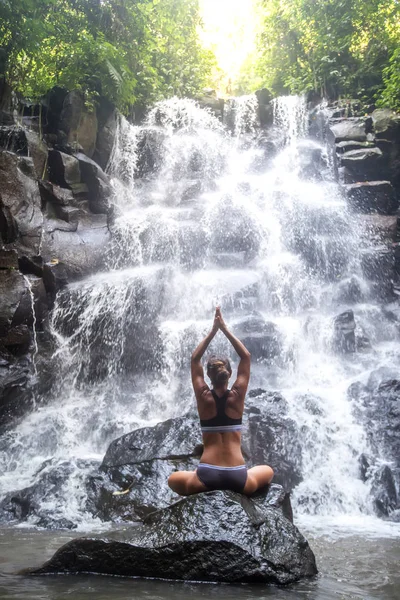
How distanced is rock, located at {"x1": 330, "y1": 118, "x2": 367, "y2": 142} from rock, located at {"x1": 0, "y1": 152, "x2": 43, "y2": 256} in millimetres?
9949

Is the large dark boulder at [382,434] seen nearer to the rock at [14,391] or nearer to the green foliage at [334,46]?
the rock at [14,391]

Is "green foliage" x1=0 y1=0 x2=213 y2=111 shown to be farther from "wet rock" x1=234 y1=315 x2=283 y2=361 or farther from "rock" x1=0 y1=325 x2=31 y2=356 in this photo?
"wet rock" x1=234 y1=315 x2=283 y2=361

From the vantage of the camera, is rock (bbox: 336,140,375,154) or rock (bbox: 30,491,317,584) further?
rock (bbox: 336,140,375,154)

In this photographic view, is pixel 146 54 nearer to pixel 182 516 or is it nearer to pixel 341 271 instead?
pixel 341 271

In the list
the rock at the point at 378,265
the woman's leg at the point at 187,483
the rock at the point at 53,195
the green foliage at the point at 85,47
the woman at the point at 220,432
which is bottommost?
the woman's leg at the point at 187,483

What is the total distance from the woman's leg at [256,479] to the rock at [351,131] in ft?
46.8

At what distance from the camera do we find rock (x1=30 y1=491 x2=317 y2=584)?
3.41 metres

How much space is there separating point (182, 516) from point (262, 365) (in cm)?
650

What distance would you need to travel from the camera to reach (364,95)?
18.4m

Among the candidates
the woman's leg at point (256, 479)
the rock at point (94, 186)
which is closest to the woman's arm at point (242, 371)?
the woman's leg at point (256, 479)

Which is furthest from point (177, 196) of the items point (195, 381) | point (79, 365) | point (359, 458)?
point (195, 381)

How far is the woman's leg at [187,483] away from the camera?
400cm

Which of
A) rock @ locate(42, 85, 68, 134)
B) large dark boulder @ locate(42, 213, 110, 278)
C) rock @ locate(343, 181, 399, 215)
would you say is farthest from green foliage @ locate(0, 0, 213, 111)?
rock @ locate(343, 181, 399, 215)

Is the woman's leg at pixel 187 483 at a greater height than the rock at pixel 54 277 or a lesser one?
lesser
